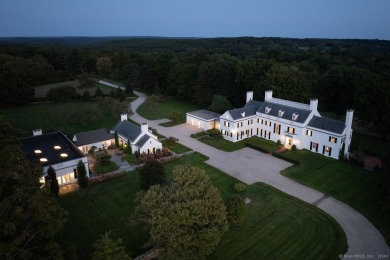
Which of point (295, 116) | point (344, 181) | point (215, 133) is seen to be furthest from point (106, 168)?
point (344, 181)

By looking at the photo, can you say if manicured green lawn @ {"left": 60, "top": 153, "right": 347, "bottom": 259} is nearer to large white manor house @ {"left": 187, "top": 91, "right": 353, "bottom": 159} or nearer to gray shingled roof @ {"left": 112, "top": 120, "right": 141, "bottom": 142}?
gray shingled roof @ {"left": 112, "top": 120, "right": 141, "bottom": 142}

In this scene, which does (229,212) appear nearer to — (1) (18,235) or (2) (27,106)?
(1) (18,235)

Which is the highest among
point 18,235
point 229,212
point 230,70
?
point 230,70

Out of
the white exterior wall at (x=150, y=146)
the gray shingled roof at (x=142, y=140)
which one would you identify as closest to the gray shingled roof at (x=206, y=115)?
the white exterior wall at (x=150, y=146)

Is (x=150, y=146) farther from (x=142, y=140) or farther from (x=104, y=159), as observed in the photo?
(x=104, y=159)

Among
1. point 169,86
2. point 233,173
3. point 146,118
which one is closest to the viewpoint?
point 233,173

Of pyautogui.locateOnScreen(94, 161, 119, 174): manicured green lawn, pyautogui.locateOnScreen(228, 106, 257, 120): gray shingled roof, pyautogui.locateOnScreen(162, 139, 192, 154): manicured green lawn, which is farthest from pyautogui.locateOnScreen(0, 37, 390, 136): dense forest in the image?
pyautogui.locateOnScreen(94, 161, 119, 174): manicured green lawn

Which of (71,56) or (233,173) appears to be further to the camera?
(71,56)

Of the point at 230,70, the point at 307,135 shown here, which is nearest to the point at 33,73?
the point at 230,70
